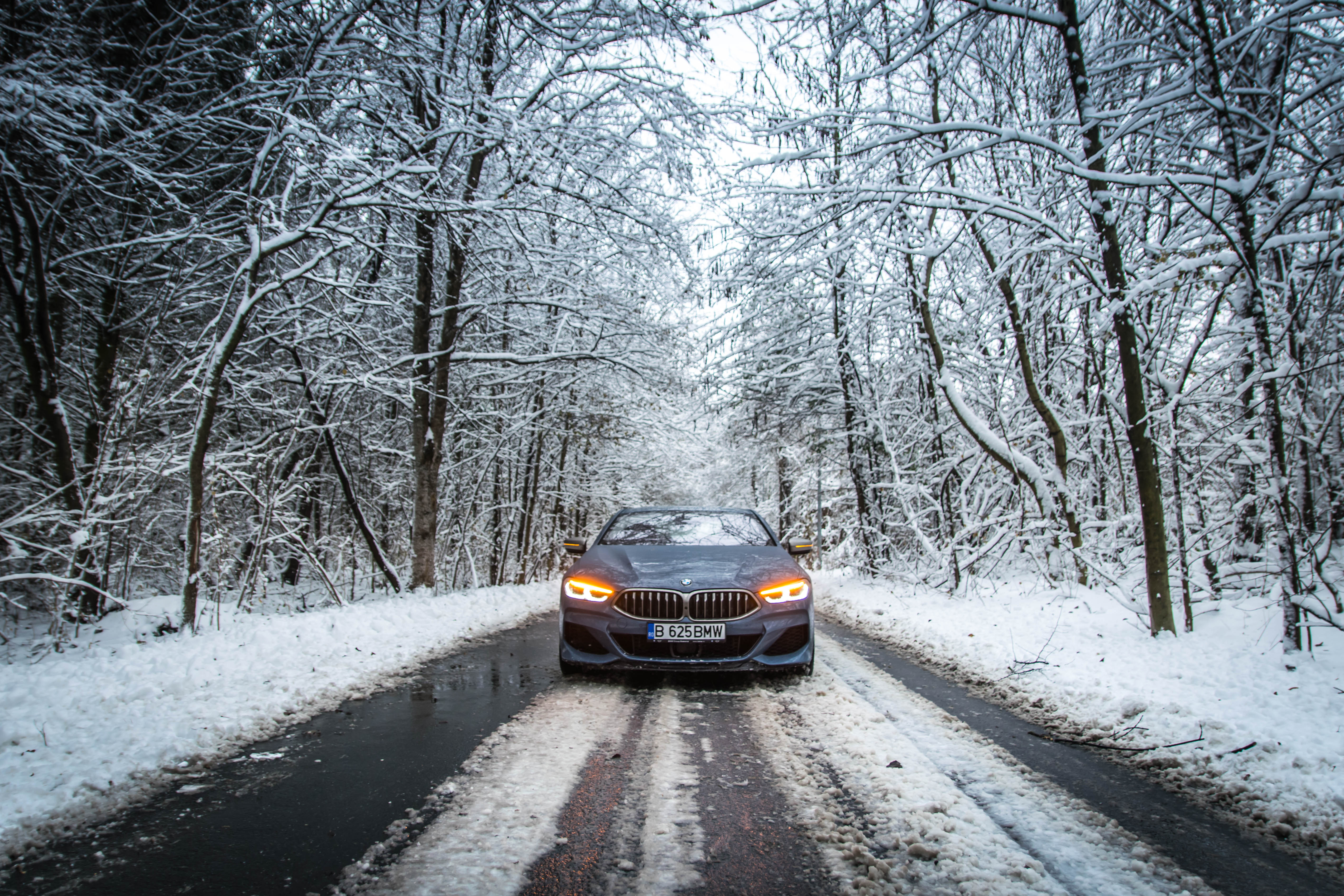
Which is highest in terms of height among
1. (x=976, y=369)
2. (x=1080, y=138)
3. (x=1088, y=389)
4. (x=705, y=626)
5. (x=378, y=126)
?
(x=378, y=126)

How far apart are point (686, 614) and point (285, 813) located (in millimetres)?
2818

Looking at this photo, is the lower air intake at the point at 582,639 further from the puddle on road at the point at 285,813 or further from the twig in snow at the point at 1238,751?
the twig in snow at the point at 1238,751

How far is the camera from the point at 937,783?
3.00 m

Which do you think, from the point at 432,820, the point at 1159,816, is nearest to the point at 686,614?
the point at 432,820

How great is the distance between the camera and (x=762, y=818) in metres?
2.64

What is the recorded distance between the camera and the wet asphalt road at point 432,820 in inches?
85.0

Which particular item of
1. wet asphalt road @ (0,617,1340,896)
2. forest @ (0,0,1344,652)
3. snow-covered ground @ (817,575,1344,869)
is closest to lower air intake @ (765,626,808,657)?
wet asphalt road @ (0,617,1340,896)

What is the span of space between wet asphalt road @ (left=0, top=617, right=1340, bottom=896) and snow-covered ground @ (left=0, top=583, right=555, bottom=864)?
0.23 m

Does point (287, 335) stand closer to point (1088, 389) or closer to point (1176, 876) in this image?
point (1176, 876)

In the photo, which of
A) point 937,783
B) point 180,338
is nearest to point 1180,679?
point 937,783

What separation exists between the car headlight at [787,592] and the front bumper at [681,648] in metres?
0.07

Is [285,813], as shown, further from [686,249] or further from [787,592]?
[686,249]

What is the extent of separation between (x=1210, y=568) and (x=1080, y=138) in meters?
4.18

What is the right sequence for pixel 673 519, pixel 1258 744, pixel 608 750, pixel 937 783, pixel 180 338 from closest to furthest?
1. pixel 937 783
2. pixel 1258 744
3. pixel 608 750
4. pixel 673 519
5. pixel 180 338
